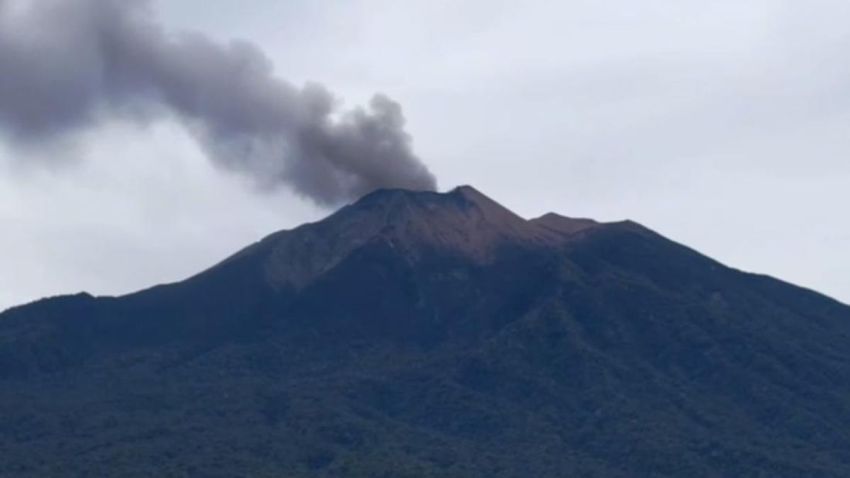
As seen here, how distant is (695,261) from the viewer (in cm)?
16700

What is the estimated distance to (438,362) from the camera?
151 m

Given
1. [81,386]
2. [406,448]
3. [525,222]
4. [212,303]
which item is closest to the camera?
[406,448]

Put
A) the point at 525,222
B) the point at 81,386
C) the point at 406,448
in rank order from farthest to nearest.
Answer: the point at 525,222
the point at 81,386
the point at 406,448

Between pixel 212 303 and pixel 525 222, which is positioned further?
pixel 525 222

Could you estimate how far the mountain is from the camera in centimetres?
13600

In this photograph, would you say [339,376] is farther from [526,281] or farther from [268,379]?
[526,281]

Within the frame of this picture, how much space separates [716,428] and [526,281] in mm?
25268

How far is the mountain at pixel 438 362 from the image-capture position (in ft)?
446

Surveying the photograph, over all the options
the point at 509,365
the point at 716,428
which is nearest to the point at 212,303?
the point at 509,365

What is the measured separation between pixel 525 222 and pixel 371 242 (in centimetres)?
1297

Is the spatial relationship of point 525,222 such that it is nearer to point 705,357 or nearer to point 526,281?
point 526,281

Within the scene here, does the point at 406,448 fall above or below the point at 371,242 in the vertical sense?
below

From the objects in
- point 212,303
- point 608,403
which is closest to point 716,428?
point 608,403

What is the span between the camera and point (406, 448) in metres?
137
